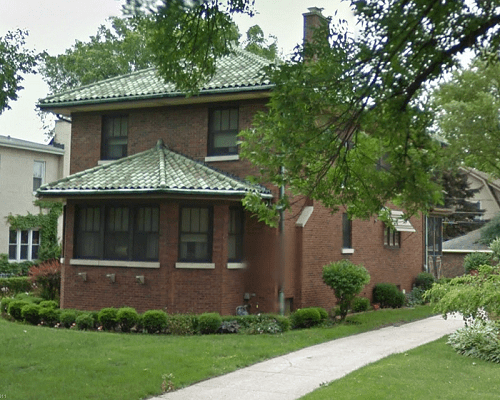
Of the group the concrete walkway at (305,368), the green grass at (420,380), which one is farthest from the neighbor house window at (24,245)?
the green grass at (420,380)

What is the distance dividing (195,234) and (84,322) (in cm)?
341


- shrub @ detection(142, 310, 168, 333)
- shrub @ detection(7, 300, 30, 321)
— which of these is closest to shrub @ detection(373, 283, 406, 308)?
shrub @ detection(142, 310, 168, 333)

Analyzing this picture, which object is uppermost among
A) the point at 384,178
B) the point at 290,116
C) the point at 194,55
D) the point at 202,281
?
the point at 194,55

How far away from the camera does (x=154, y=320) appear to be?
16250 mm

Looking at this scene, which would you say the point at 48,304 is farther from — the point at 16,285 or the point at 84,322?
the point at 16,285

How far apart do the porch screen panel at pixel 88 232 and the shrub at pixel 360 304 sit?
7807mm

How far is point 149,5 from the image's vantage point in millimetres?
8523

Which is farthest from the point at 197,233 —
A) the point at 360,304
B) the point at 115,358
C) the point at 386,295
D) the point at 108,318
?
the point at 386,295

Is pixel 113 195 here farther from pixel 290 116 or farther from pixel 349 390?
pixel 290 116

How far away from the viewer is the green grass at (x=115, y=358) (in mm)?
10328

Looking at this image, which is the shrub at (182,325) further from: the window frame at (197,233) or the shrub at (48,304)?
the shrub at (48,304)

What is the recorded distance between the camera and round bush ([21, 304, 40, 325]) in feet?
57.9

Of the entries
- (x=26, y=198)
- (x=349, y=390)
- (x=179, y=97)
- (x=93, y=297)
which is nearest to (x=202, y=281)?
(x=93, y=297)

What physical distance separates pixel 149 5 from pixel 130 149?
1198 centimetres
